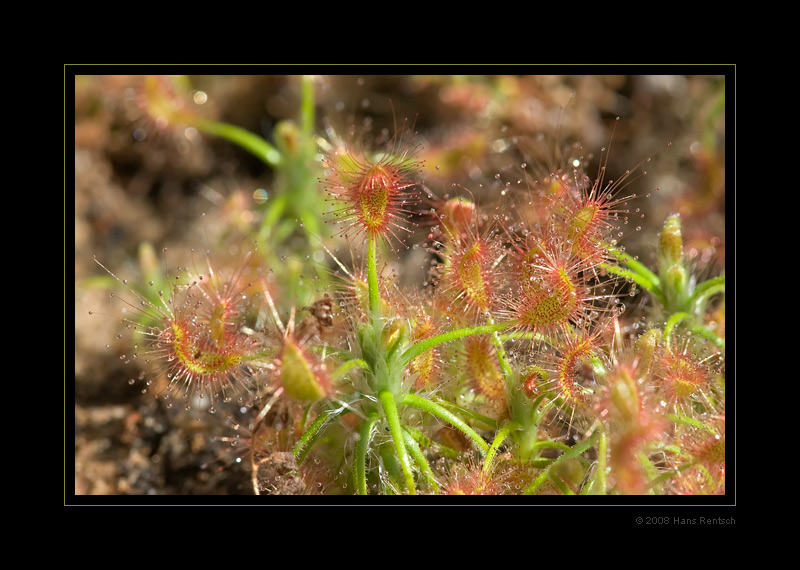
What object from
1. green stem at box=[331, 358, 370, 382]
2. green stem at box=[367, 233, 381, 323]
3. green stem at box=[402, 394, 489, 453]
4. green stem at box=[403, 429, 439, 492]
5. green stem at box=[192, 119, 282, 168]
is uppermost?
green stem at box=[192, 119, 282, 168]

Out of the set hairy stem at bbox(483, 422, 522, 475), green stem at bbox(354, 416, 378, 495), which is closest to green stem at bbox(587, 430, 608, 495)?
hairy stem at bbox(483, 422, 522, 475)

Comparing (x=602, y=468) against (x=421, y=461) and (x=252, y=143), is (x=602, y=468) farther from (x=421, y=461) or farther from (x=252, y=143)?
(x=252, y=143)

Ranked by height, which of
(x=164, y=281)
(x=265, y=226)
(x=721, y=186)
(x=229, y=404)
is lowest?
(x=229, y=404)

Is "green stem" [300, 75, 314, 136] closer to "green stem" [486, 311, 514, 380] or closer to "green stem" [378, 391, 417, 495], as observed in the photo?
"green stem" [486, 311, 514, 380]
